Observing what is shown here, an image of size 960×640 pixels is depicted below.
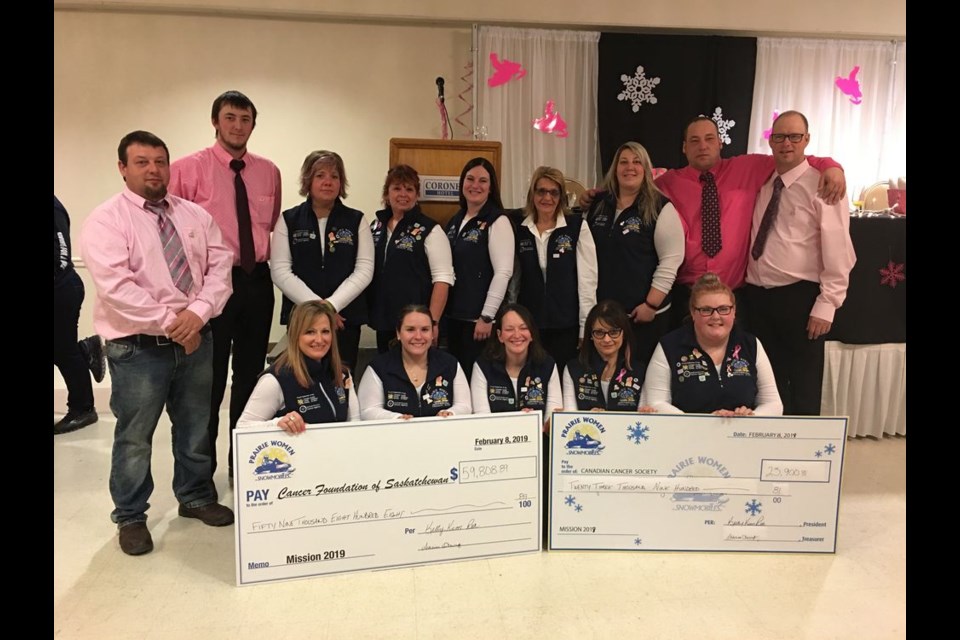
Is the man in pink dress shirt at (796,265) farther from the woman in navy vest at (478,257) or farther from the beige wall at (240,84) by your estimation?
the beige wall at (240,84)

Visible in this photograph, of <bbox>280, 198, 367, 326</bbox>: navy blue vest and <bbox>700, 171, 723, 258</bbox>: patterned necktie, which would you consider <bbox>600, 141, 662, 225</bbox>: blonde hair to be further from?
<bbox>280, 198, 367, 326</bbox>: navy blue vest

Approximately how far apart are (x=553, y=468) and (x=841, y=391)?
6.77 ft

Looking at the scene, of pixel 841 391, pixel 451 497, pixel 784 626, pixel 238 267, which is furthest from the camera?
pixel 841 391

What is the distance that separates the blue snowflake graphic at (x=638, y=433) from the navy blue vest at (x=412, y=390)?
0.66 meters

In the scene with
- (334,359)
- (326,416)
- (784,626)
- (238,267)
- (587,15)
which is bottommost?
(784,626)

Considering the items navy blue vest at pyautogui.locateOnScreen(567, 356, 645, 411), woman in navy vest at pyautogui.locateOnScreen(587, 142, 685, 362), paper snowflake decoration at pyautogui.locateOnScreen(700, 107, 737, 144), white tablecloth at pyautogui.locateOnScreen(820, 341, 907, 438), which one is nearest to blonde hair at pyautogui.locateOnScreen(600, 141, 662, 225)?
woman in navy vest at pyautogui.locateOnScreen(587, 142, 685, 362)

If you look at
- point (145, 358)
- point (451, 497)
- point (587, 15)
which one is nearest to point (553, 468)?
point (451, 497)

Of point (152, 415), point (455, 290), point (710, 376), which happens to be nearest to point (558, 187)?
point (455, 290)

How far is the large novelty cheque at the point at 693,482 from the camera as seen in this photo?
2125mm

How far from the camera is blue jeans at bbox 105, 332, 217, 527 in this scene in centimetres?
211

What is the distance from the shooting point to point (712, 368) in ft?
7.43

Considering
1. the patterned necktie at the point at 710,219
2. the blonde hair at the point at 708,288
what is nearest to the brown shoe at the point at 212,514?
the blonde hair at the point at 708,288

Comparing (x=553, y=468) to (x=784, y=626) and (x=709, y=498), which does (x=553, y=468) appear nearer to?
(x=709, y=498)
